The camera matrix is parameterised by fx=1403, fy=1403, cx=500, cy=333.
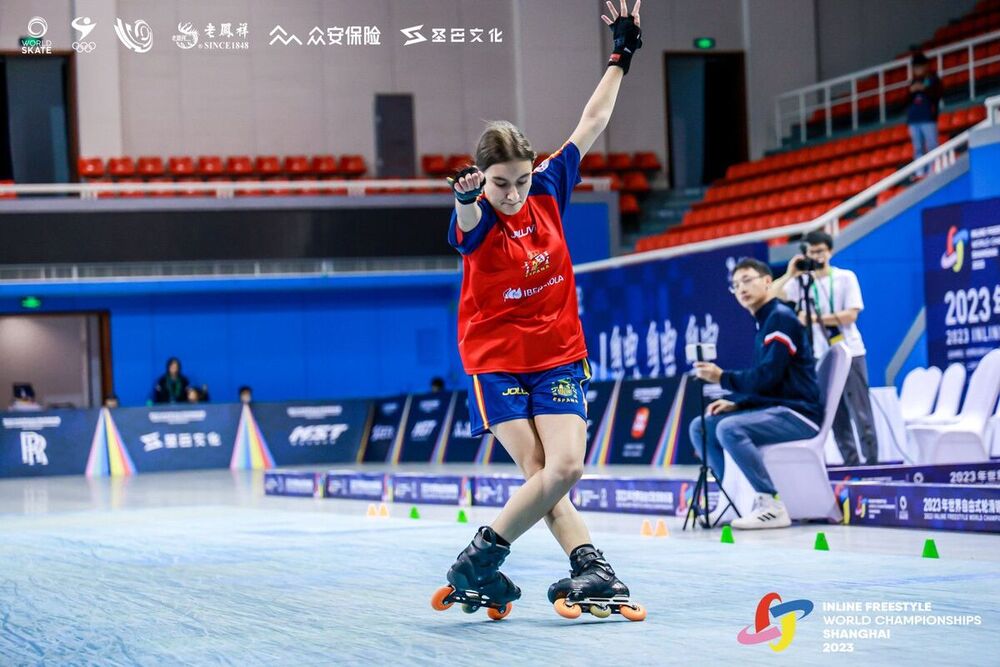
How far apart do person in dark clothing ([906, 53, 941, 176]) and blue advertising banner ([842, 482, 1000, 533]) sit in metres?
11.1

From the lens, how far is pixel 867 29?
27688 millimetres

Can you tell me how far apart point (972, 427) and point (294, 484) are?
6.72 m

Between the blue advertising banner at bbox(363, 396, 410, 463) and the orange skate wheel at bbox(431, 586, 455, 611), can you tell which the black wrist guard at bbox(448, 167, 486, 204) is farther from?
the blue advertising banner at bbox(363, 396, 410, 463)

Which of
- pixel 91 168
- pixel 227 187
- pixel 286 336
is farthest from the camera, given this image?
pixel 286 336

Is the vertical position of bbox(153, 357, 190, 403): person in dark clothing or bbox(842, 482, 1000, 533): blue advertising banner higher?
bbox(842, 482, 1000, 533): blue advertising banner

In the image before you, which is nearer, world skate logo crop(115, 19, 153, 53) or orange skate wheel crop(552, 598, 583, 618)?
orange skate wheel crop(552, 598, 583, 618)

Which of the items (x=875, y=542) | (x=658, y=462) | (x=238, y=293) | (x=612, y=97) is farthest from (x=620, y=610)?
(x=238, y=293)

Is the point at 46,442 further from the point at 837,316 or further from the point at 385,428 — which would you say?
the point at 837,316

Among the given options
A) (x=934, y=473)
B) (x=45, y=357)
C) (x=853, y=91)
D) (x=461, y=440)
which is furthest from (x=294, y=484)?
(x=45, y=357)

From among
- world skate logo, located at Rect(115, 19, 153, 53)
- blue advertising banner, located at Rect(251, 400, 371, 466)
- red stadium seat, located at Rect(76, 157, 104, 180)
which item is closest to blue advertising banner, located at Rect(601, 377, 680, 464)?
blue advertising banner, located at Rect(251, 400, 371, 466)

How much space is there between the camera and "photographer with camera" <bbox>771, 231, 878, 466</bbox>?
9977mm

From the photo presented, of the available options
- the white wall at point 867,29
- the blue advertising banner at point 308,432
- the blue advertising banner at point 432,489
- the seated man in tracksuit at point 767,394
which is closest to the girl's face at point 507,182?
the seated man in tracksuit at point 767,394

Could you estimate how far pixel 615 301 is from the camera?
1914 cm

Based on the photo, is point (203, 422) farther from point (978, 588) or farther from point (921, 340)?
point (978, 588)
